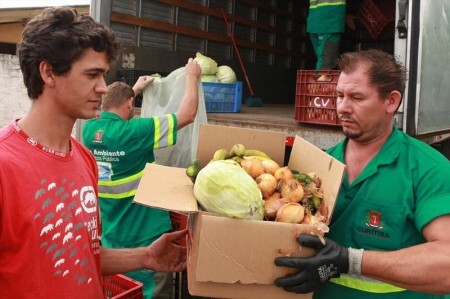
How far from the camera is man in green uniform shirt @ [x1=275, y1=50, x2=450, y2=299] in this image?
1.59 meters

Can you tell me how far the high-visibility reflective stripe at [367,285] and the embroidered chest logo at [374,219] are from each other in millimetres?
226

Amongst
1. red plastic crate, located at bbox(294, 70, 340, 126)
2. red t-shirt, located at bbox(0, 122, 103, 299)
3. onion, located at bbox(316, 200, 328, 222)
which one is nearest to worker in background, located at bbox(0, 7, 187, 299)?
red t-shirt, located at bbox(0, 122, 103, 299)

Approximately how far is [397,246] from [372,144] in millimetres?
452

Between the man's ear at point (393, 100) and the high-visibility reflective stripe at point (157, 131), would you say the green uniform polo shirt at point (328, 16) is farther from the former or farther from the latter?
the man's ear at point (393, 100)

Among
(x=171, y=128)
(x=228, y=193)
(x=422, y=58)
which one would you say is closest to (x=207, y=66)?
(x=171, y=128)

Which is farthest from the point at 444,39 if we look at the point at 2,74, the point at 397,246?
the point at 2,74

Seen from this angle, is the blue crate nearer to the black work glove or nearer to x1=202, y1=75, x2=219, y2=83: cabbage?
x1=202, y1=75, x2=219, y2=83: cabbage

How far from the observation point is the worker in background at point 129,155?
11.6ft

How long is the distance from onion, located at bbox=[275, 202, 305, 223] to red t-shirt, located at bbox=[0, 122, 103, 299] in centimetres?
73

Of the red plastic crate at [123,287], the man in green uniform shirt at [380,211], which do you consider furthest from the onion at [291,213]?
the red plastic crate at [123,287]

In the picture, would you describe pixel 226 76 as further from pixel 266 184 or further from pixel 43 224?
pixel 43 224

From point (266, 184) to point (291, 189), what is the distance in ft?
0.34

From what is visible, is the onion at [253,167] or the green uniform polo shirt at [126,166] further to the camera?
the green uniform polo shirt at [126,166]

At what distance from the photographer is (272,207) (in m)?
1.75
